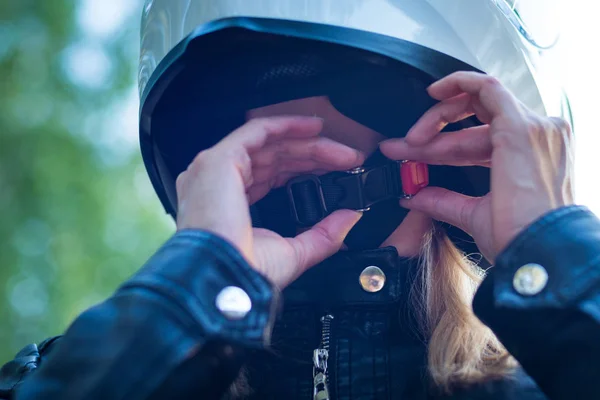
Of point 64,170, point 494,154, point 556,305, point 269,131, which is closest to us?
point 556,305


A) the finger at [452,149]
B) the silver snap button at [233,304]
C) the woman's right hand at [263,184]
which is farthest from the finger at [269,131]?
the silver snap button at [233,304]

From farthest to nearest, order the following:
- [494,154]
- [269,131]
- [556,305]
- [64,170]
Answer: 1. [64,170]
2. [269,131]
3. [494,154]
4. [556,305]

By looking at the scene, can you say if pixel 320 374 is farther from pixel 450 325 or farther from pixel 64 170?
pixel 64 170

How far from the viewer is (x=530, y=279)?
730 millimetres

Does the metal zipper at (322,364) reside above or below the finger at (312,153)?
below

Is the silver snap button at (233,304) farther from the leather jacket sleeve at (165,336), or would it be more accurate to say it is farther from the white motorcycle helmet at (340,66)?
the white motorcycle helmet at (340,66)

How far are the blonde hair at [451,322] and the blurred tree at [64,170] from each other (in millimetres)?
3903

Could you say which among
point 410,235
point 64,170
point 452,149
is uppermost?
point 64,170

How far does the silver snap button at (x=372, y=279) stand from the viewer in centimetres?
95

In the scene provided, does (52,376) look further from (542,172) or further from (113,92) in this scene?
(113,92)

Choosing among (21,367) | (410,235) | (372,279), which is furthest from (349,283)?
(21,367)

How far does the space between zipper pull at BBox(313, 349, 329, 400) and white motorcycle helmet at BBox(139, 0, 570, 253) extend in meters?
0.20

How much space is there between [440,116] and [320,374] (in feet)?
1.29

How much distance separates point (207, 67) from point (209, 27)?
0.10 metres
